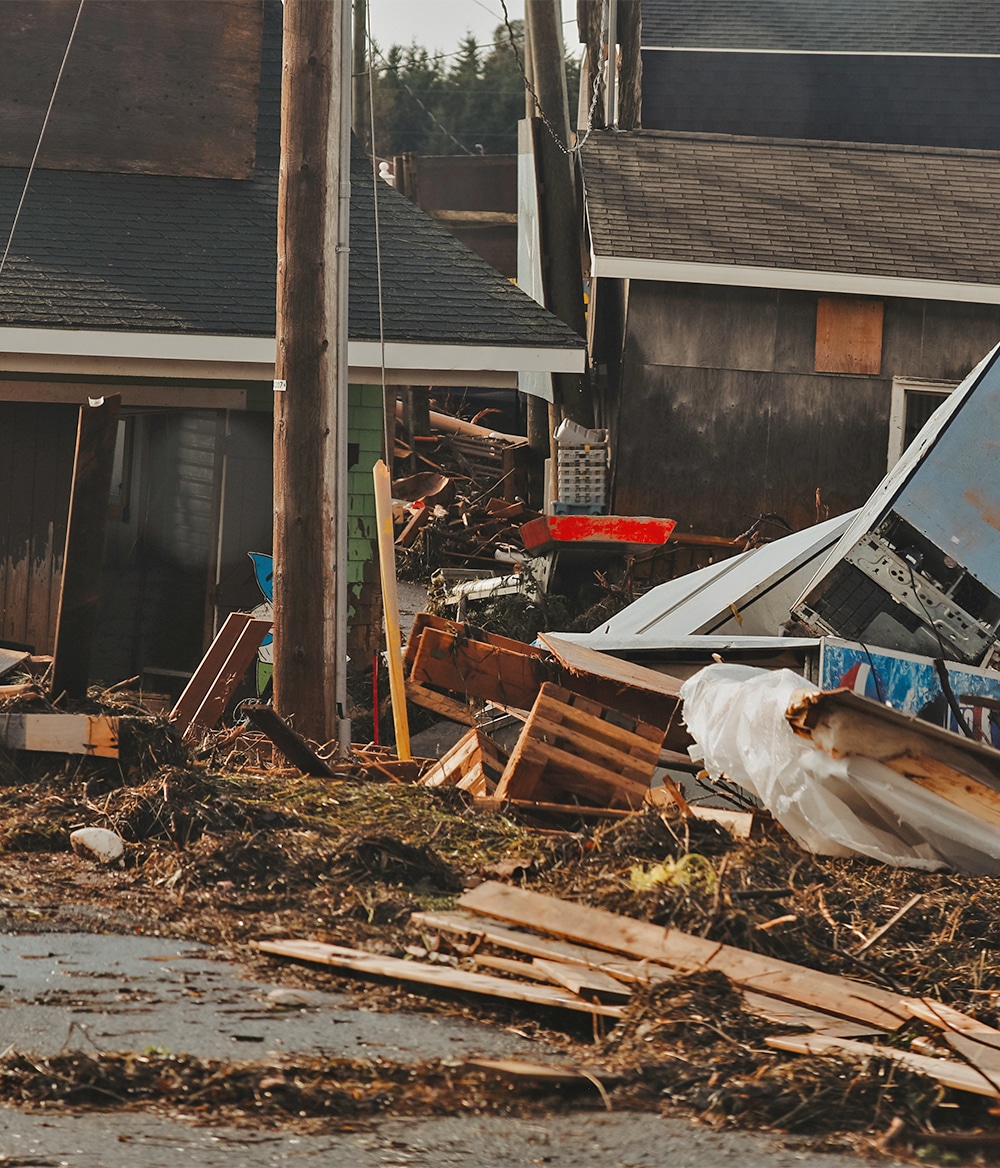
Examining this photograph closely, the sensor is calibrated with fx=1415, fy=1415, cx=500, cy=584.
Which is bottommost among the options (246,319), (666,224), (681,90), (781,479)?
(781,479)

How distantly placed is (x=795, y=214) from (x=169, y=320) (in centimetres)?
731

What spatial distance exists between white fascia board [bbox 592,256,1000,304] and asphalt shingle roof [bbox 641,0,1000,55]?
29.4ft

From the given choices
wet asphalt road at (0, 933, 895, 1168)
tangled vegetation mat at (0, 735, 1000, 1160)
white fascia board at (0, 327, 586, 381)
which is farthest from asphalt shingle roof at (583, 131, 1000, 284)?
wet asphalt road at (0, 933, 895, 1168)

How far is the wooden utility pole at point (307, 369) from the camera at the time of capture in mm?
7332

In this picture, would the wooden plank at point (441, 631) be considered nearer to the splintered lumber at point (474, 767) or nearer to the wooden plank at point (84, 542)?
the splintered lumber at point (474, 767)

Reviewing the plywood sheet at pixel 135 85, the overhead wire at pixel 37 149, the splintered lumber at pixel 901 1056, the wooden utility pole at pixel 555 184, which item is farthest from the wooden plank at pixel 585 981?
the wooden utility pole at pixel 555 184

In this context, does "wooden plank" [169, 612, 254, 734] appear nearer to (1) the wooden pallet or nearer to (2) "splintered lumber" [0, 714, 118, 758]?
(2) "splintered lumber" [0, 714, 118, 758]

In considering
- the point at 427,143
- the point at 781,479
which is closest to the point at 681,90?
the point at 781,479

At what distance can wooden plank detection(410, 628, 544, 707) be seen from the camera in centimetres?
817

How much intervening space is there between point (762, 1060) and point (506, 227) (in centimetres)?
2611

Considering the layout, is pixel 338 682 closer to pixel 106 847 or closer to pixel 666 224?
pixel 106 847

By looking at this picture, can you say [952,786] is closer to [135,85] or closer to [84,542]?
[84,542]

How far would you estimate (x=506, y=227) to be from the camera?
2841 cm

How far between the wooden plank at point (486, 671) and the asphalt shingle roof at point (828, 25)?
15373 mm
